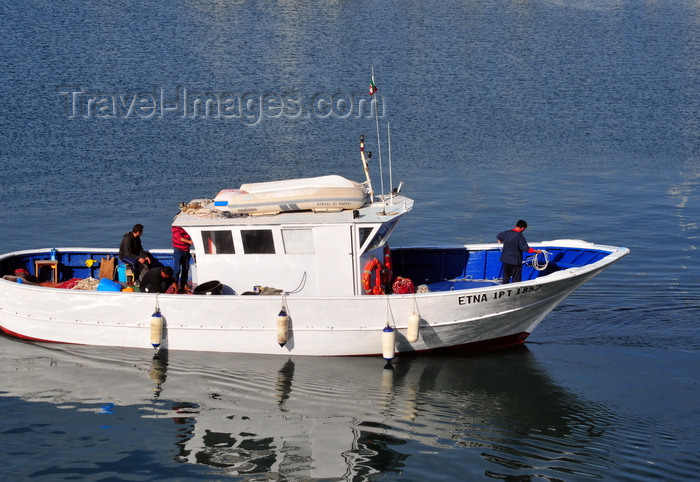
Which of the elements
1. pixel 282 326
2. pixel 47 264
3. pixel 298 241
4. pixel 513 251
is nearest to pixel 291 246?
pixel 298 241

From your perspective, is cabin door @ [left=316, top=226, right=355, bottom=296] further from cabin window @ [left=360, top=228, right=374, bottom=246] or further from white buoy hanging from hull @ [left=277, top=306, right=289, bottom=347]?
white buoy hanging from hull @ [left=277, top=306, right=289, bottom=347]

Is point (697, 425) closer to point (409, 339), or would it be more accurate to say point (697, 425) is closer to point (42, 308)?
point (409, 339)

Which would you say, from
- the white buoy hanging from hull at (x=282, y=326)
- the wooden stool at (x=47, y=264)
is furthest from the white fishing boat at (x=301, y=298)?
the wooden stool at (x=47, y=264)

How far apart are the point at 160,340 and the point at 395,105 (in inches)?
1022

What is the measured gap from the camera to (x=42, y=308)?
17344mm

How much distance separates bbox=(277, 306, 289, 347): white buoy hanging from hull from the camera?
628 inches

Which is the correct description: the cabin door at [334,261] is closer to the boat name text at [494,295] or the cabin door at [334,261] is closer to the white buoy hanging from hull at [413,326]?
the white buoy hanging from hull at [413,326]

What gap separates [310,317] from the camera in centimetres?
1614

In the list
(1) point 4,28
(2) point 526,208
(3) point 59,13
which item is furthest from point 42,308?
(3) point 59,13

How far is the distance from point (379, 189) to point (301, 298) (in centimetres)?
1330

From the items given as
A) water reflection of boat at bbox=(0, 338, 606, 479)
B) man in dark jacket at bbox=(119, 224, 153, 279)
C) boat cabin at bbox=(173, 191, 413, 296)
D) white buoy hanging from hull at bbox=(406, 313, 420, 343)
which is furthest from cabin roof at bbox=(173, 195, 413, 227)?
water reflection of boat at bbox=(0, 338, 606, 479)

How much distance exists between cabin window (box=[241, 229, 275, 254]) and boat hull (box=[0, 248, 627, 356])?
1.17 m

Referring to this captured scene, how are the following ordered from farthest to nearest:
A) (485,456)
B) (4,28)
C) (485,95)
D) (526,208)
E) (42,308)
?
(4,28)
(485,95)
(526,208)
(42,308)
(485,456)

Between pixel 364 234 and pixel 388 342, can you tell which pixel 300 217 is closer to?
pixel 364 234
